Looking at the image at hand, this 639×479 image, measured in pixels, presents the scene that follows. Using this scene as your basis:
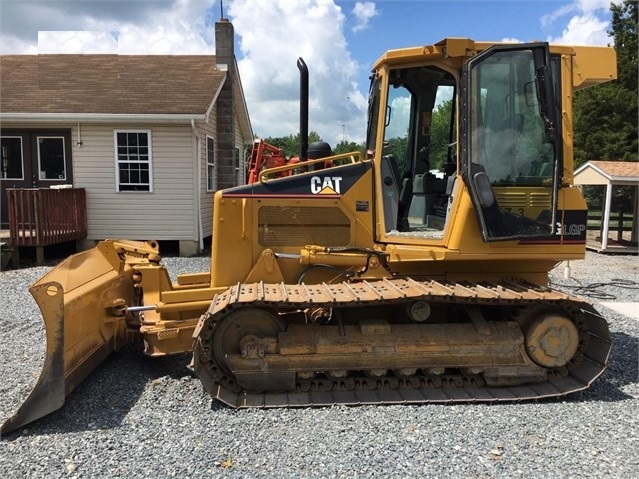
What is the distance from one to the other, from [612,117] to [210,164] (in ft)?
66.2

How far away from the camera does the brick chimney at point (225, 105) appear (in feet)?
47.8

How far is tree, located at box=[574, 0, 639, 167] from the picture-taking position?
2428cm

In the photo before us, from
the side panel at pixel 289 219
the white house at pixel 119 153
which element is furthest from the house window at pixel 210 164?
the side panel at pixel 289 219

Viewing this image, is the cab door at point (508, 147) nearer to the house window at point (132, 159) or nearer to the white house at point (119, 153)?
the white house at point (119, 153)

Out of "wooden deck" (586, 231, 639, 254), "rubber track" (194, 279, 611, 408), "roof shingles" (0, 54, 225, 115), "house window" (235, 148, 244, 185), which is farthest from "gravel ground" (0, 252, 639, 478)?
"house window" (235, 148, 244, 185)

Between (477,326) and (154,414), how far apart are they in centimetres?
266

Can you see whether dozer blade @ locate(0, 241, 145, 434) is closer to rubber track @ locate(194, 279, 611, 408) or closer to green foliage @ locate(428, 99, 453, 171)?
rubber track @ locate(194, 279, 611, 408)

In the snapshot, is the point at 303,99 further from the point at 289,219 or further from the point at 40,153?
the point at 40,153

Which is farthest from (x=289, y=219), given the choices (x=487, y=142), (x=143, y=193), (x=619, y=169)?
(x=619, y=169)

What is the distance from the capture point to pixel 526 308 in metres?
4.41

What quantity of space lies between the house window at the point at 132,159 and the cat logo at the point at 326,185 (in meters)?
8.70

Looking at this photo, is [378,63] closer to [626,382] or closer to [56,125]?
[626,382]

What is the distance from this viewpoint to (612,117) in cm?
A: 2478

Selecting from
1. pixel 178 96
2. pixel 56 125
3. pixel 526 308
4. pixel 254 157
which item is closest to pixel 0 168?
pixel 56 125
